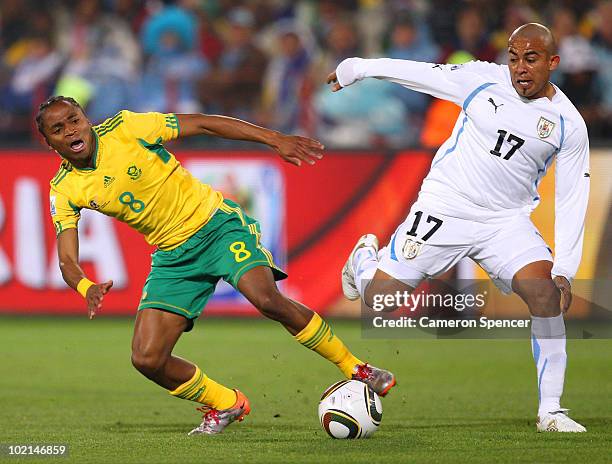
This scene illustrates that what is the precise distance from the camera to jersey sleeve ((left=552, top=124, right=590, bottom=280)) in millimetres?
6832

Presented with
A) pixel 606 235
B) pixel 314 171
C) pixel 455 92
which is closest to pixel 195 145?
pixel 314 171

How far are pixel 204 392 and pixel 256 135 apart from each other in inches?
62.6

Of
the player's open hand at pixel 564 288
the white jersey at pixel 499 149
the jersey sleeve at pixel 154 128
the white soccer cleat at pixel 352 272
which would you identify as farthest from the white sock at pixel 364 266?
the jersey sleeve at pixel 154 128

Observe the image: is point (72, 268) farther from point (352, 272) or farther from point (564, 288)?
point (564, 288)

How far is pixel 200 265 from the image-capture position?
7.18 meters

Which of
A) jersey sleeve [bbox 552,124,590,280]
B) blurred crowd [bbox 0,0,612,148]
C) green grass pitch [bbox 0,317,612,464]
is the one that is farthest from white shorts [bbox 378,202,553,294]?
blurred crowd [bbox 0,0,612,148]

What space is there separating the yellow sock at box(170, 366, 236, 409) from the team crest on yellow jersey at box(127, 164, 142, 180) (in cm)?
121

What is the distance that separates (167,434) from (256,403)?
160cm

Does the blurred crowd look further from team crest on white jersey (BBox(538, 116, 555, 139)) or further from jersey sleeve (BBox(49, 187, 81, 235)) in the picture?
jersey sleeve (BBox(49, 187, 81, 235))

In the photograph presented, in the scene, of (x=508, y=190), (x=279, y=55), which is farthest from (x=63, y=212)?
(x=279, y=55)

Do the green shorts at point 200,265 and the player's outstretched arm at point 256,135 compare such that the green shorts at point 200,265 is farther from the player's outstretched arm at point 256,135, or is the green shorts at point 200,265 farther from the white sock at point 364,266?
the white sock at point 364,266

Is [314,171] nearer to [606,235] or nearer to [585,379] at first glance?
[606,235]

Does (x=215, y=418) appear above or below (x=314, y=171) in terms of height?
below

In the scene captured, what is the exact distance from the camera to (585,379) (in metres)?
9.49
